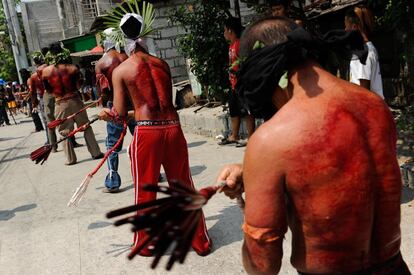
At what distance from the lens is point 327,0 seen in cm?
938

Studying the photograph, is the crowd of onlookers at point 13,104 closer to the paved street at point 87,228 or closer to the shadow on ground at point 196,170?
the paved street at point 87,228

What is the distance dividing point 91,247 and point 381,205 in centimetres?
313

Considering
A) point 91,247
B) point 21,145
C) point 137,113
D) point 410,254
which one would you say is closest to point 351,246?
point 410,254

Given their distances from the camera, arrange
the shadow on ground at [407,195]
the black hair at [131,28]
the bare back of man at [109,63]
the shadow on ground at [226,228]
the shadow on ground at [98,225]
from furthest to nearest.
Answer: the bare back of man at [109,63], the shadow on ground at [98,225], the shadow on ground at [407,195], the shadow on ground at [226,228], the black hair at [131,28]

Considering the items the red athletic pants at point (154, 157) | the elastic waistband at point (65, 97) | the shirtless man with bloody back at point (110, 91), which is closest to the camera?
the red athletic pants at point (154, 157)

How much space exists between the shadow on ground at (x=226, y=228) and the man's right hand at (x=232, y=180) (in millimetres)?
2155

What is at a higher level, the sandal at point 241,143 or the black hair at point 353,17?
the black hair at point 353,17

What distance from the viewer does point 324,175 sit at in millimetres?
1300

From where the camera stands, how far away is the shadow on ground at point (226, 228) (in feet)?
12.5

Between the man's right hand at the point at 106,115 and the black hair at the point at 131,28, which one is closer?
the black hair at the point at 131,28

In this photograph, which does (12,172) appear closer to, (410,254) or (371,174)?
(410,254)

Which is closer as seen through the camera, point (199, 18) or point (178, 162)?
point (178, 162)

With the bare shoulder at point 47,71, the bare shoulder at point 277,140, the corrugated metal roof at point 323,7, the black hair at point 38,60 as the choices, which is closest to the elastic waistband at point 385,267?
the bare shoulder at point 277,140

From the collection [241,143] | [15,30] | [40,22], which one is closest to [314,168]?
[241,143]
